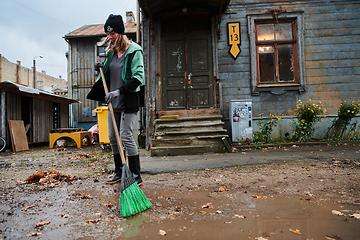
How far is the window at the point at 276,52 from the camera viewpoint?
729cm

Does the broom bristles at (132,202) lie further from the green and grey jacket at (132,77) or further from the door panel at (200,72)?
the door panel at (200,72)

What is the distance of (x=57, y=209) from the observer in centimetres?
222

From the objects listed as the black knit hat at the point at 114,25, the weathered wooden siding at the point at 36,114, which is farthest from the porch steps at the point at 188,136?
the weathered wooden siding at the point at 36,114

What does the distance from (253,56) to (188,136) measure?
3.66 m

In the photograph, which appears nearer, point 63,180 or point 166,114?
point 63,180

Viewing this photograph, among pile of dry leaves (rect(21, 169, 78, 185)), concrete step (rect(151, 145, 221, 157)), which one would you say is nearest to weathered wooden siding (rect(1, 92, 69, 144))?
pile of dry leaves (rect(21, 169, 78, 185))

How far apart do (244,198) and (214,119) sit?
4.10m

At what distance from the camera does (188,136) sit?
5.79 meters

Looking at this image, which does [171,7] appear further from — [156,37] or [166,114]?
[166,114]

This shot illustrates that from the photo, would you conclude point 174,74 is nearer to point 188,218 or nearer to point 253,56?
point 253,56

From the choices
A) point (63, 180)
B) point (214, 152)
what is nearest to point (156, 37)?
point (214, 152)

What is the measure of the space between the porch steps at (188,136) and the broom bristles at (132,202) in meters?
3.19

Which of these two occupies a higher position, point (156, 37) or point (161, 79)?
point (156, 37)

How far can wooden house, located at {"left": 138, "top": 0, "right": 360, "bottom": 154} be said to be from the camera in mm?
7219
